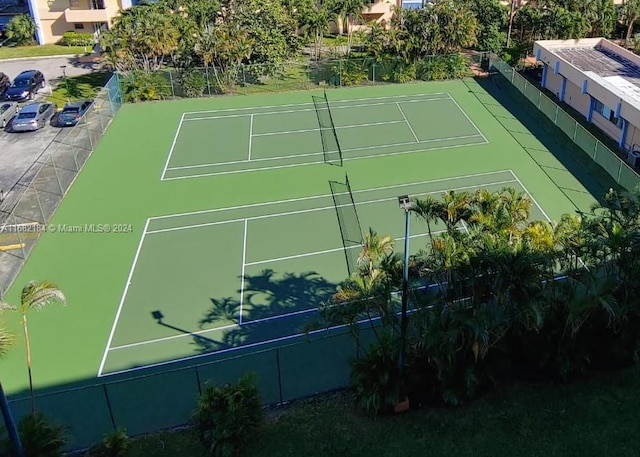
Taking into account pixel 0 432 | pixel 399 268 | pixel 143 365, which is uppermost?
pixel 399 268

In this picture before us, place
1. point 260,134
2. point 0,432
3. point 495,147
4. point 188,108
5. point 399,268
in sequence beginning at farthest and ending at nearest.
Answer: point 188,108
point 260,134
point 495,147
point 399,268
point 0,432

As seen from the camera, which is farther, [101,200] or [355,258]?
[101,200]

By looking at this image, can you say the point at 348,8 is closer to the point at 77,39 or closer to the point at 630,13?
the point at 630,13

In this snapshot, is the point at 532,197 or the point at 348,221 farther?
the point at 532,197

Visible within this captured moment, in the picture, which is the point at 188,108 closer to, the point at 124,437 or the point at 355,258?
the point at 355,258

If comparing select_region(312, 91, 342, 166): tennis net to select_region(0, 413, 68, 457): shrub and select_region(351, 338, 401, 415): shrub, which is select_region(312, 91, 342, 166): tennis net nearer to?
select_region(351, 338, 401, 415): shrub

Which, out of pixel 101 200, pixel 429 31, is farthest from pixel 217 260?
pixel 429 31

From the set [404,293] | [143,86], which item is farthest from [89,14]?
[404,293]
